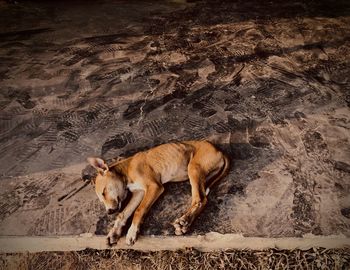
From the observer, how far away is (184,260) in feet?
10.9

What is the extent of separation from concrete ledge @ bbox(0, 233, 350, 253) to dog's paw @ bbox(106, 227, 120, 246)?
7cm

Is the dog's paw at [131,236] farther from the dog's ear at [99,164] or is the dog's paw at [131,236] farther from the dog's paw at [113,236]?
the dog's ear at [99,164]

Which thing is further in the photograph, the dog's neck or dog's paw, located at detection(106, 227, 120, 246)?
the dog's neck

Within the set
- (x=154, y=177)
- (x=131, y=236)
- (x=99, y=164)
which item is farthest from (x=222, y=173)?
(x=99, y=164)

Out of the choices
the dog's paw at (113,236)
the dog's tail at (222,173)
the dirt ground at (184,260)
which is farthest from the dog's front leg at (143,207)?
the dog's tail at (222,173)

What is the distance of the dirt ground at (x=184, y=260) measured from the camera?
3.24 m

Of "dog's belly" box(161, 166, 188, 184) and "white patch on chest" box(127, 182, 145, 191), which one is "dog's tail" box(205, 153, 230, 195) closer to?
"dog's belly" box(161, 166, 188, 184)

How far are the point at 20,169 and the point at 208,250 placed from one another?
8.26 ft

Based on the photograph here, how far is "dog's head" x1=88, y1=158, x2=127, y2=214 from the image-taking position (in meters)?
3.28

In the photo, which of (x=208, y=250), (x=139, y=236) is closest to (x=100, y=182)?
(x=139, y=236)

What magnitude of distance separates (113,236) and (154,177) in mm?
714

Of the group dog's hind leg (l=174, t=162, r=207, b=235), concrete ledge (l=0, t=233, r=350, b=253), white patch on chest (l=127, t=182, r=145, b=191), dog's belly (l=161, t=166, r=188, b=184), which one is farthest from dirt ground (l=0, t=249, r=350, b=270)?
dog's belly (l=161, t=166, r=188, b=184)

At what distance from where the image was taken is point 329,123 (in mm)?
4590

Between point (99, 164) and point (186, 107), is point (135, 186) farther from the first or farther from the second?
point (186, 107)
